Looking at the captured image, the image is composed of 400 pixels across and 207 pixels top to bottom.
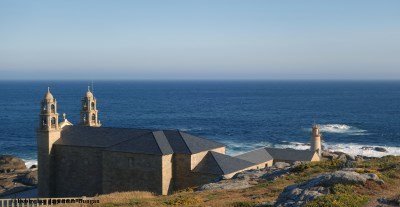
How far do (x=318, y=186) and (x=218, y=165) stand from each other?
19161 millimetres

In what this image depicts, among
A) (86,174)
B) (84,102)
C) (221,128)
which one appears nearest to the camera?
(86,174)

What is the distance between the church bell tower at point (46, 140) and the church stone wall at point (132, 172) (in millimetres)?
7045

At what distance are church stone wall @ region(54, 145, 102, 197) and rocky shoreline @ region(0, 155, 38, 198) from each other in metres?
7.07

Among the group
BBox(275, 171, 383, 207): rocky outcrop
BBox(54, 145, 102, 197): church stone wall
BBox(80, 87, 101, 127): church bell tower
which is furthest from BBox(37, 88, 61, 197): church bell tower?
BBox(275, 171, 383, 207): rocky outcrop

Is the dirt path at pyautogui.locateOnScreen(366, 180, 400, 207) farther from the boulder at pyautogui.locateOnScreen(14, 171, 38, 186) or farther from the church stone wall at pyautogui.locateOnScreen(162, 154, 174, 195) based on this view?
the boulder at pyautogui.locateOnScreen(14, 171, 38, 186)

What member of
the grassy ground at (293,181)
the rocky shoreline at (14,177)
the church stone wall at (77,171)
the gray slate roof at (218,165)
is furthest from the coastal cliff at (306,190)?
the rocky shoreline at (14,177)

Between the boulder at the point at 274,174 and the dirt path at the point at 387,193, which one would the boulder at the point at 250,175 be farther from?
the dirt path at the point at 387,193

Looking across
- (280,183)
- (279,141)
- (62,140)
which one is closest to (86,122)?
(62,140)

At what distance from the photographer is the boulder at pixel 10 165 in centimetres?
6481

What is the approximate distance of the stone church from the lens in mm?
40219

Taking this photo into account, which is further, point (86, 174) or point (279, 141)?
point (279, 141)

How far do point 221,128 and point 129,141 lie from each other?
68364 millimetres

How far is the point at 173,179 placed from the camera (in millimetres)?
41000

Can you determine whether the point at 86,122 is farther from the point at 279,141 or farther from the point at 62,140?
the point at 279,141
